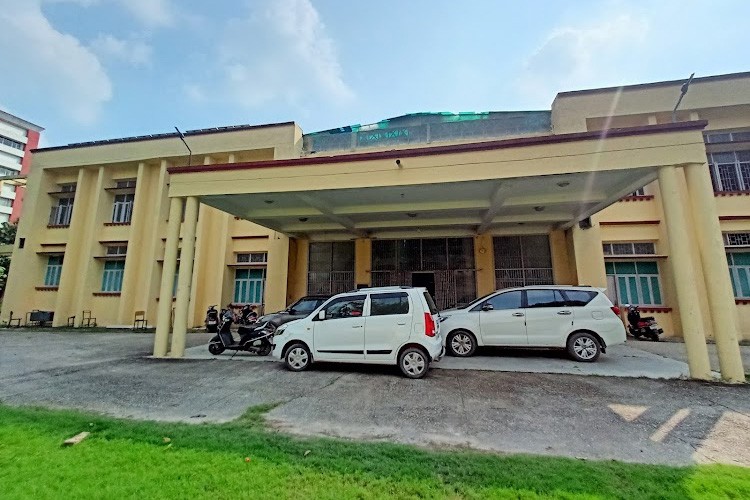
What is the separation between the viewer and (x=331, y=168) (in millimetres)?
7879

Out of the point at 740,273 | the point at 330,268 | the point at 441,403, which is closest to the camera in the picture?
the point at 441,403

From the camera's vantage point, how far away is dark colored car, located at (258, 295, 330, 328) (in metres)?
9.80

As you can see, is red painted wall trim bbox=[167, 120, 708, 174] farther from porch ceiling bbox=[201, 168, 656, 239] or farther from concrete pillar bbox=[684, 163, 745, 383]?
concrete pillar bbox=[684, 163, 745, 383]

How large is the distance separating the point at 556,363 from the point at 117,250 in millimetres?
19109

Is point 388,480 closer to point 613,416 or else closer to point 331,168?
point 613,416

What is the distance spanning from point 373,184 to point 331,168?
1086 millimetres

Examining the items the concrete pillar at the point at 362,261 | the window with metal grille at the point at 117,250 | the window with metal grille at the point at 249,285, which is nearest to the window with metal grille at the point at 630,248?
the concrete pillar at the point at 362,261

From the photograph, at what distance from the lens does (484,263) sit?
503 inches

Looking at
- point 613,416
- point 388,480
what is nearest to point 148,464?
point 388,480

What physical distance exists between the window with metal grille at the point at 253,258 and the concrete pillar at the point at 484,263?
29.3 ft

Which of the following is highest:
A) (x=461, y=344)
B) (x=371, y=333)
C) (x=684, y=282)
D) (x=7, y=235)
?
(x=7, y=235)

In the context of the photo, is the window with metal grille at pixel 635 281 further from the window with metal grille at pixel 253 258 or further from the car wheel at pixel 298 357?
the window with metal grille at pixel 253 258

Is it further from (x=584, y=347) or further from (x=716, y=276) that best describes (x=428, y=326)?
(x=716, y=276)

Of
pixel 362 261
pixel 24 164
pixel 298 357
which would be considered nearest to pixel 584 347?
pixel 298 357
